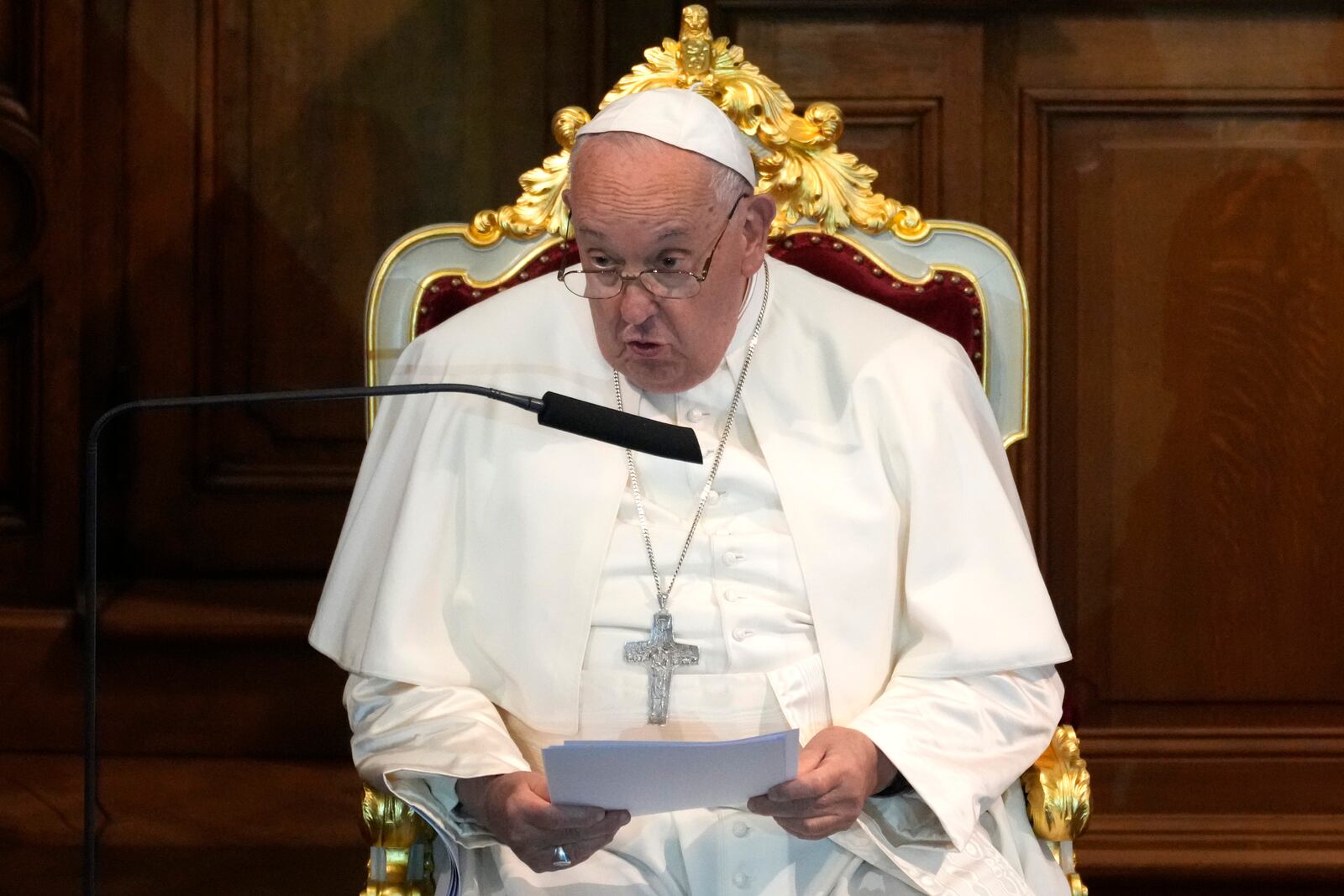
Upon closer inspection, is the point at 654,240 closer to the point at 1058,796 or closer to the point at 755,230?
the point at 755,230

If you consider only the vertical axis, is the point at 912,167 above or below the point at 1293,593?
above

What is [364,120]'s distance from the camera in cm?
380

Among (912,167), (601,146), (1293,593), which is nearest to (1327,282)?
(1293,593)

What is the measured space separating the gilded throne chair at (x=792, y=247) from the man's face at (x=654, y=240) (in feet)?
1.07

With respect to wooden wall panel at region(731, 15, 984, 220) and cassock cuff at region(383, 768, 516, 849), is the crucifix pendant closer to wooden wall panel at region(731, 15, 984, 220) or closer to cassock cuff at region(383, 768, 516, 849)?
cassock cuff at region(383, 768, 516, 849)

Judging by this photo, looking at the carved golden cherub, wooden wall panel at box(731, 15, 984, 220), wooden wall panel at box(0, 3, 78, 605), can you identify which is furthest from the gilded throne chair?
wooden wall panel at box(0, 3, 78, 605)

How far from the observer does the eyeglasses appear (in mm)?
2275

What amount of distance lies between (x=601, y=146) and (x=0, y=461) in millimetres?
2145

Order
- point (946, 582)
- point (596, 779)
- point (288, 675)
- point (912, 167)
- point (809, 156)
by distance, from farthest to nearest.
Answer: point (288, 675) < point (912, 167) < point (809, 156) < point (946, 582) < point (596, 779)

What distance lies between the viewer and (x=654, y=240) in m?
2.24

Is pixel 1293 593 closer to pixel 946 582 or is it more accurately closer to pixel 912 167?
pixel 912 167

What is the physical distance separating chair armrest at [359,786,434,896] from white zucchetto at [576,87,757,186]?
0.99 meters

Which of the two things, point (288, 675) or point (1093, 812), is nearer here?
point (1093, 812)

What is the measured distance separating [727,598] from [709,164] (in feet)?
2.04
